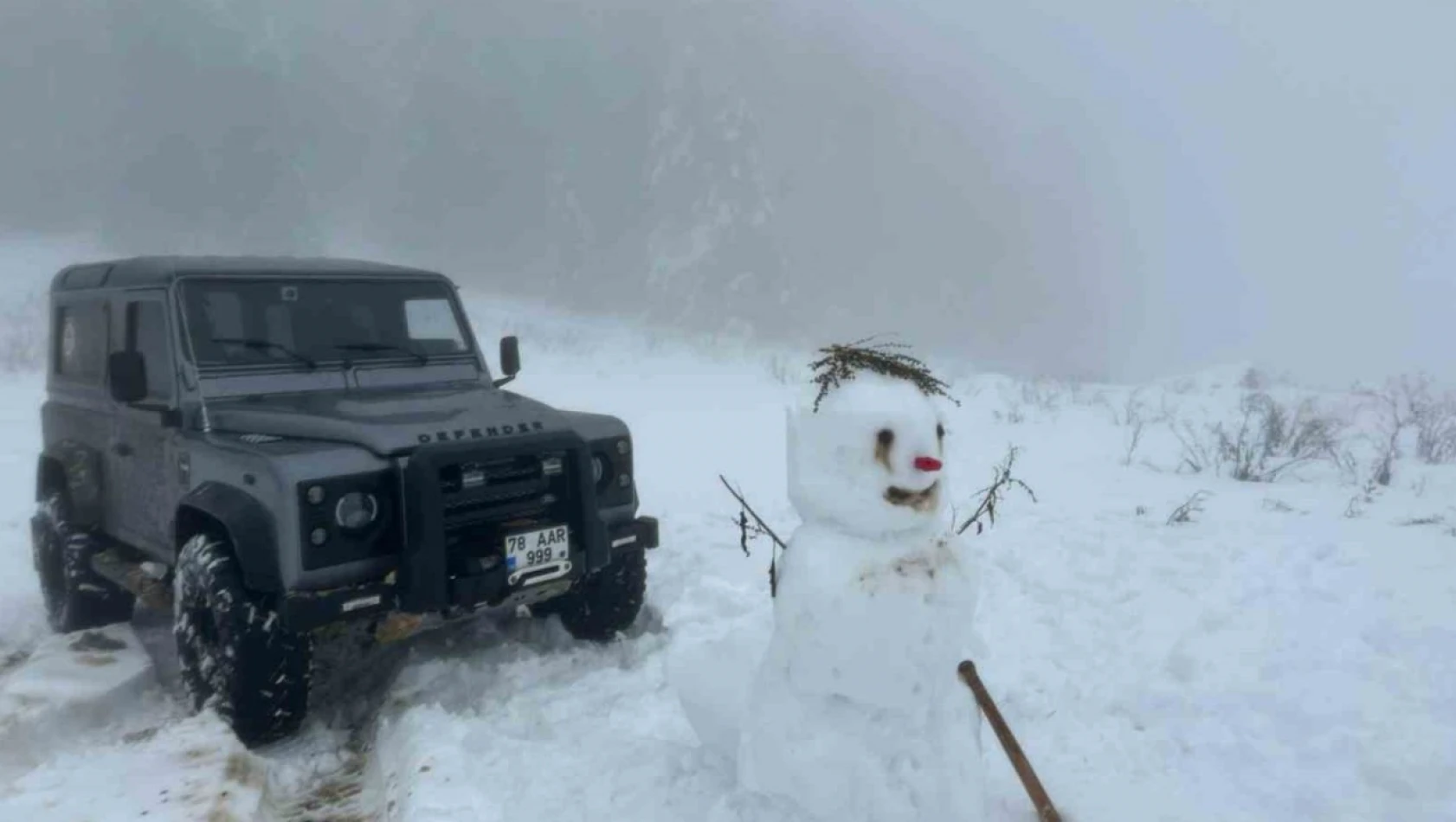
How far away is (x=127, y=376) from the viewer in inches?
164

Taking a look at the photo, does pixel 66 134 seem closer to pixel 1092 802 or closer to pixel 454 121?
pixel 454 121

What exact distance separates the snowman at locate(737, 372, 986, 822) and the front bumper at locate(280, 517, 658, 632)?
167 cm

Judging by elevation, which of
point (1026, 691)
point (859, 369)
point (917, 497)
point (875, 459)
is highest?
point (859, 369)

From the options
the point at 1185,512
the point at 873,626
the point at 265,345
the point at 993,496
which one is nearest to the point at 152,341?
the point at 265,345

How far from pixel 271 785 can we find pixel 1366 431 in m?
12.0

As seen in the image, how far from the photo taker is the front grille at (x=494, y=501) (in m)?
3.81

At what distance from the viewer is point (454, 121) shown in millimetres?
39062

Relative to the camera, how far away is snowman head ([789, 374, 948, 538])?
2.46 m

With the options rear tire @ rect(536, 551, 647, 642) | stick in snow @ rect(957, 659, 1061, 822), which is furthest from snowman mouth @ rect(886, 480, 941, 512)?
rear tire @ rect(536, 551, 647, 642)

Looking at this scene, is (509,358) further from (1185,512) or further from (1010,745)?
(1185,512)

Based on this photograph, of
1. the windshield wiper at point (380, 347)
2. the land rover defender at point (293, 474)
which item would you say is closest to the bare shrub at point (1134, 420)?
the land rover defender at point (293, 474)

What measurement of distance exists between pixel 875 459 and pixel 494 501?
2120mm

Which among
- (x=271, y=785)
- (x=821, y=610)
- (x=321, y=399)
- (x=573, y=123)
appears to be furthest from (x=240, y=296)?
(x=573, y=123)

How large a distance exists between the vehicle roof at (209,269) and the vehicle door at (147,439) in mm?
111
